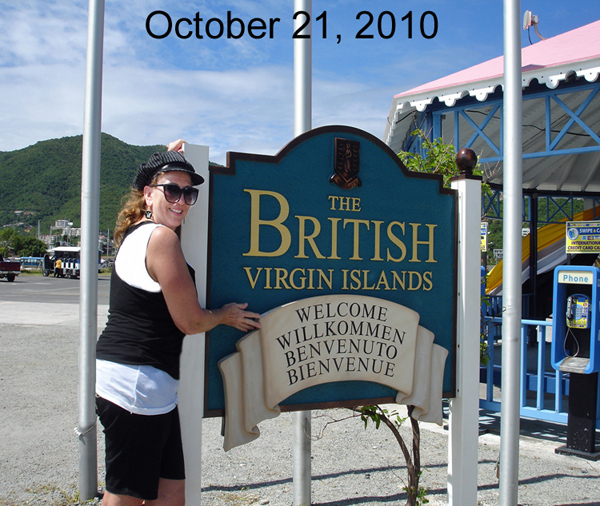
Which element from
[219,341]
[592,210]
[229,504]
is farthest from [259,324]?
[592,210]

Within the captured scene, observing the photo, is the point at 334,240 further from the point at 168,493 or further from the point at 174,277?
the point at 168,493

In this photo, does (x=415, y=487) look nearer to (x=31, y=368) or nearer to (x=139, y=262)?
(x=139, y=262)

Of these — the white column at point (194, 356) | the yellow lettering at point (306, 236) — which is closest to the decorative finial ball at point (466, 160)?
the yellow lettering at point (306, 236)

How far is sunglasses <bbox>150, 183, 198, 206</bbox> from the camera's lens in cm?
224

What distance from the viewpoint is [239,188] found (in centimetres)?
253

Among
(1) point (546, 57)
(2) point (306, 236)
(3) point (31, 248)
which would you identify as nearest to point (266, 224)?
(2) point (306, 236)

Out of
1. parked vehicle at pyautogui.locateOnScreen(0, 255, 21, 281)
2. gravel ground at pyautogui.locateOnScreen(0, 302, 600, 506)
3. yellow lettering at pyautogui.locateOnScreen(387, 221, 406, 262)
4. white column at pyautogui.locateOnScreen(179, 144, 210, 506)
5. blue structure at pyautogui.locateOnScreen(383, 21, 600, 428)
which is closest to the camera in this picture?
white column at pyautogui.locateOnScreen(179, 144, 210, 506)

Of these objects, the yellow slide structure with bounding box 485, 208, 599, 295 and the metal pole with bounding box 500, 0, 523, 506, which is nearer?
the metal pole with bounding box 500, 0, 523, 506

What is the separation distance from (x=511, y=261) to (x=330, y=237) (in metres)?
1.06

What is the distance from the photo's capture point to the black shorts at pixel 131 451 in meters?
2.05

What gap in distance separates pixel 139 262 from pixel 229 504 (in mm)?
2057

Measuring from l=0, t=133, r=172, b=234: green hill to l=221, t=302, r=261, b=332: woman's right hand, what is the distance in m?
149

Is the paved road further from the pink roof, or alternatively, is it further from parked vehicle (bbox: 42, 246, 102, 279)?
the pink roof

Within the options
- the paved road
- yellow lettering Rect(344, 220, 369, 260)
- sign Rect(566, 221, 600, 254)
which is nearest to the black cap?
yellow lettering Rect(344, 220, 369, 260)
